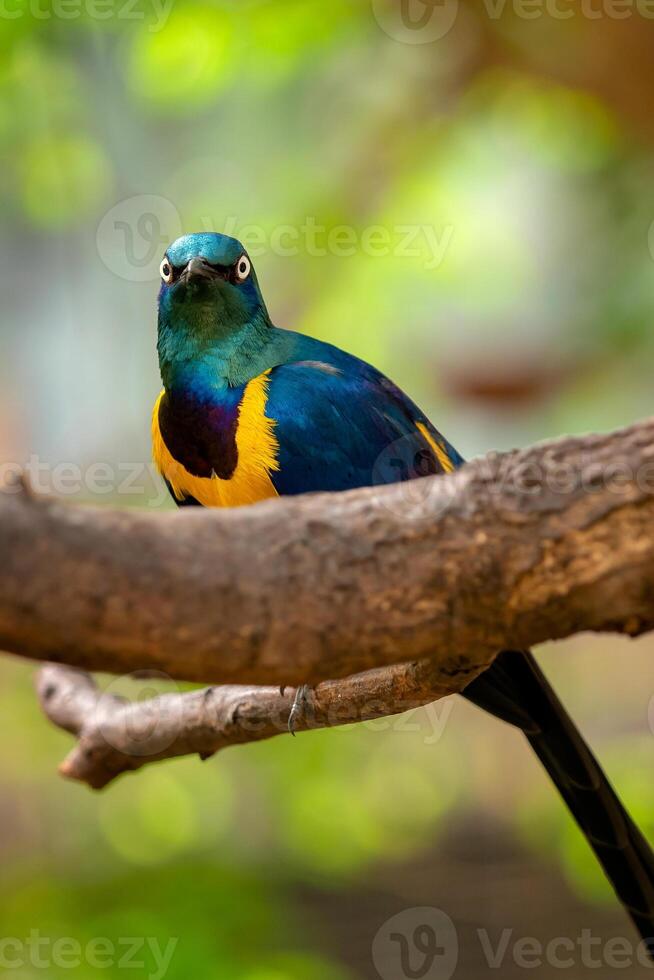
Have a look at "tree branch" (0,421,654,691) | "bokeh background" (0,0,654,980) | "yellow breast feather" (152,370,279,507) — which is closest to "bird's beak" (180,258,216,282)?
"yellow breast feather" (152,370,279,507)

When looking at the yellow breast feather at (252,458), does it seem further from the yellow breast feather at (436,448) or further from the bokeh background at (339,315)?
the bokeh background at (339,315)

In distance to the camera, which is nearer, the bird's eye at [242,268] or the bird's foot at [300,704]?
the bird's foot at [300,704]

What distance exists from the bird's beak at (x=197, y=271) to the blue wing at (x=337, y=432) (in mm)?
223

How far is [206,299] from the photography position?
84.0 inches

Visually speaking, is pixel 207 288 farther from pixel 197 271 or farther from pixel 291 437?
pixel 291 437

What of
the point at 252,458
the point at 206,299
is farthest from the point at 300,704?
the point at 206,299

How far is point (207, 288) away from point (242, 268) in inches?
3.5

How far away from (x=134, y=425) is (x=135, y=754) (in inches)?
85.0

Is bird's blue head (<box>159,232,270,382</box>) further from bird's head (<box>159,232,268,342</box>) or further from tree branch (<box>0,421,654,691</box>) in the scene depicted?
tree branch (<box>0,421,654,691</box>)

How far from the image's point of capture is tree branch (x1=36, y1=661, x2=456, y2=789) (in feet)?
6.10

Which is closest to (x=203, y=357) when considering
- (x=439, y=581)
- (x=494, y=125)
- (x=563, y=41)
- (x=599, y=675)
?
(x=439, y=581)

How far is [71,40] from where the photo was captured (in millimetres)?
3635

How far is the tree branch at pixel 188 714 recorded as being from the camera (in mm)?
1860

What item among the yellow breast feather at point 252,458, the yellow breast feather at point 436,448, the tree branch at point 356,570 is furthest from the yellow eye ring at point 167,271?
the tree branch at point 356,570
